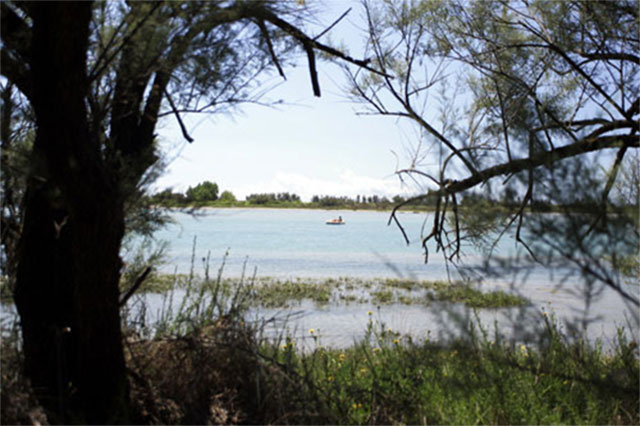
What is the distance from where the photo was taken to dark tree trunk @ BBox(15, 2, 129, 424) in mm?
2100

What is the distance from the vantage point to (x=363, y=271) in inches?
496

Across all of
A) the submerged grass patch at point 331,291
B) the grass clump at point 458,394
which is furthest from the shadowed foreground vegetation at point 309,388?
the submerged grass patch at point 331,291

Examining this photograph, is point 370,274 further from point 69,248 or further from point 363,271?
point 69,248

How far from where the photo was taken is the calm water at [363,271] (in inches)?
80.5

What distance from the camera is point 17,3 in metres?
2.42

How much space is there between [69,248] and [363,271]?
1044cm

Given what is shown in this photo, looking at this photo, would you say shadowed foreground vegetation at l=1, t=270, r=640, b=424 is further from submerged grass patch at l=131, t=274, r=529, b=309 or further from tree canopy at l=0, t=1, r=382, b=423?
submerged grass patch at l=131, t=274, r=529, b=309

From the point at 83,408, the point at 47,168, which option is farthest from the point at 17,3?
the point at 83,408

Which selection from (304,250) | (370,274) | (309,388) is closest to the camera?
(309,388)

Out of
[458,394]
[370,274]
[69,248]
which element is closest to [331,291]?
[370,274]

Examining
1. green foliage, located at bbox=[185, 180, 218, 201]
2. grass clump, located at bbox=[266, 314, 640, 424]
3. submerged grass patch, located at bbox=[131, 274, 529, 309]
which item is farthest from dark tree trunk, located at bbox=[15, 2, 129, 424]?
submerged grass patch, located at bbox=[131, 274, 529, 309]

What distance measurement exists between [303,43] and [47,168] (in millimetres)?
1272

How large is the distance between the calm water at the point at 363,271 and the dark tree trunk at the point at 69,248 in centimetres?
57

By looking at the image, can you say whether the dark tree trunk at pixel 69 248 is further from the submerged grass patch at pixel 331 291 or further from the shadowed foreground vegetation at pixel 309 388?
the submerged grass patch at pixel 331 291
